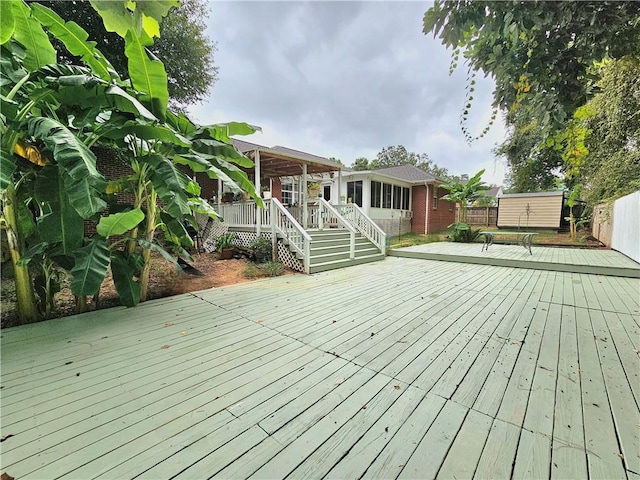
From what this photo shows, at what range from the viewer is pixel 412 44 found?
524cm

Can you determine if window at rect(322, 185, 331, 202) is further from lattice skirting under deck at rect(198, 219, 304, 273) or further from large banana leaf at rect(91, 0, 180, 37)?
large banana leaf at rect(91, 0, 180, 37)

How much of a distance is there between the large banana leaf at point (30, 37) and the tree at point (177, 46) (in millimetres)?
7042

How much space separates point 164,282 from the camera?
523 cm

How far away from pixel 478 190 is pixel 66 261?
1441 cm

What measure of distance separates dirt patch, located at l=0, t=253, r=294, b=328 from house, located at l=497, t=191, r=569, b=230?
18.5m

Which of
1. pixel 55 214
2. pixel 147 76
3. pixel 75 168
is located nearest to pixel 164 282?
pixel 55 214

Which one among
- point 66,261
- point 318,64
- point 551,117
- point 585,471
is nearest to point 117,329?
point 66,261

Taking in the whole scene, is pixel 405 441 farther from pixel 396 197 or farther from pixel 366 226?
pixel 396 197

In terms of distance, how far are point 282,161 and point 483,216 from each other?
1977cm

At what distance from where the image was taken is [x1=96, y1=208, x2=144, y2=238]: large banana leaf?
3248mm

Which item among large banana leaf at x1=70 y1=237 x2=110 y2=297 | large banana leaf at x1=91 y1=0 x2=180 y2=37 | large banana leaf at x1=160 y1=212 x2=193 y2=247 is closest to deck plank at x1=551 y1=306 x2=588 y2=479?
large banana leaf at x1=91 y1=0 x2=180 y2=37

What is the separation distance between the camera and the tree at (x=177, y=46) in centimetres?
782

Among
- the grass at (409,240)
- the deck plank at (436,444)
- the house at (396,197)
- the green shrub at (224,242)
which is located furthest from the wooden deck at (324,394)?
the house at (396,197)

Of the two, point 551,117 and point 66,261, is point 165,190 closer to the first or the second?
point 66,261
